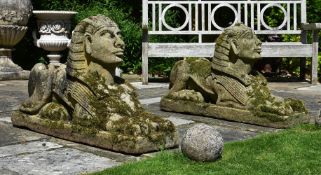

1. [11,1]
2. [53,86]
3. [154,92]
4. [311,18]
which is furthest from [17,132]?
[311,18]

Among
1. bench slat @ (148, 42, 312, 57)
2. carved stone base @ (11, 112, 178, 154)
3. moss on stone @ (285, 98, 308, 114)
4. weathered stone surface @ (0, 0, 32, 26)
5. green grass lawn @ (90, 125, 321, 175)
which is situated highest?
weathered stone surface @ (0, 0, 32, 26)

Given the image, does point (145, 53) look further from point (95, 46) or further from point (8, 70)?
point (95, 46)

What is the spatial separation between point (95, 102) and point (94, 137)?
347mm

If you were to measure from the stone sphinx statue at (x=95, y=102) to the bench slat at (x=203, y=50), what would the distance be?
485cm

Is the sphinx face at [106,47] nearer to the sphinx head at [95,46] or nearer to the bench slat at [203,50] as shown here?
the sphinx head at [95,46]

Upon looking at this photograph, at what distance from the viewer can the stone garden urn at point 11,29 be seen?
11508 millimetres

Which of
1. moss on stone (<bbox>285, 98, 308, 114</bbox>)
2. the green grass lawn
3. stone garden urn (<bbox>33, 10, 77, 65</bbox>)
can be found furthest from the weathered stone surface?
the green grass lawn

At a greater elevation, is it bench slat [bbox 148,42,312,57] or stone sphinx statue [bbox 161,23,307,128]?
bench slat [bbox 148,42,312,57]

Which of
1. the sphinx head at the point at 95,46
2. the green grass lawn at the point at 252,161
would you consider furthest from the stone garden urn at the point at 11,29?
the green grass lawn at the point at 252,161

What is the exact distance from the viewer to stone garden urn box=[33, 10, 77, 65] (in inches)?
488

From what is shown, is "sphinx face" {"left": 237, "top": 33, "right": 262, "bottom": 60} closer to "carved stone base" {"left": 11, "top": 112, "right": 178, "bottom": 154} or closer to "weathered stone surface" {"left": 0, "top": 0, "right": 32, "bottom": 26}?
"carved stone base" {"left": 11, "top": 112, "right": 178, "bottom": 154}

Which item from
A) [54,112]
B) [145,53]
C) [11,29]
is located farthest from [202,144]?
[11,29]

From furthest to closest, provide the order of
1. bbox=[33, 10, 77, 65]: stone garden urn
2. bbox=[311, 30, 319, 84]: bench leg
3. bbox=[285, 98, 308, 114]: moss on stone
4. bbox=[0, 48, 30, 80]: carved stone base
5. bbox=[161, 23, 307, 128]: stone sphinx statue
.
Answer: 1. bbox=[33, 10, 77, 65]: stone garden urn
2. bbox=[0, 48, 30, 80]: carved stone base
3. bbox=[311, 30, 319, 84]: bench leg
4. bbox=[285, 98, 308, 114]: moss on stone
5. bbox=[161, 23, 307, 128]: stone sphinx statue

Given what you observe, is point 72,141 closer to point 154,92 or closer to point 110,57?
point 110,57
